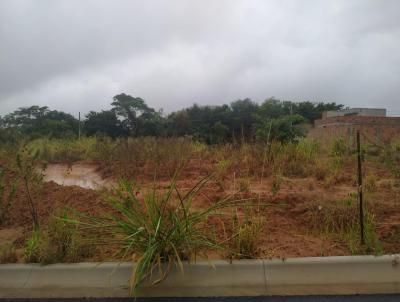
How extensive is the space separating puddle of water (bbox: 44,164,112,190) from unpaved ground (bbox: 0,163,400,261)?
856mm

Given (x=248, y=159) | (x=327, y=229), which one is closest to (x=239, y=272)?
(x=327, y=229)

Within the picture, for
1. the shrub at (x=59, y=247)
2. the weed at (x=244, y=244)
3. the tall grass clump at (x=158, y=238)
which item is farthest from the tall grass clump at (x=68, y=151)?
the weed at (x=244, y=244)

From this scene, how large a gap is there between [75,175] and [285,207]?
649cm

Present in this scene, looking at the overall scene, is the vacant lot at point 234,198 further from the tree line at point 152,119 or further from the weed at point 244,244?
the tree line at point 152,119

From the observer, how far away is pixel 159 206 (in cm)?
442

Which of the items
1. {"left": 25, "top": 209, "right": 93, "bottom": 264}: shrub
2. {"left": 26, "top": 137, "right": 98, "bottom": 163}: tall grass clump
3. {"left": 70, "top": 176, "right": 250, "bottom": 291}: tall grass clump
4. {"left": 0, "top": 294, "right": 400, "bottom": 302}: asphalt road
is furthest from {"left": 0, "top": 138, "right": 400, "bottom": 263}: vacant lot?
{"left": 26, "top": 137, "right": 98, "bottom": 163}: tall grass clump

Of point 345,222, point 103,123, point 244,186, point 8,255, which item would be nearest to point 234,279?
point 345,222

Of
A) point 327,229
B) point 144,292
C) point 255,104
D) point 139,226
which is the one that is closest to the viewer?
point 144,292

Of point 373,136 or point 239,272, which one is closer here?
point 239,272

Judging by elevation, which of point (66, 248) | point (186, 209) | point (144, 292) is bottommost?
point (144, 292)

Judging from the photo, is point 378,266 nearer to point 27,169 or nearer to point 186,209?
point 186,209

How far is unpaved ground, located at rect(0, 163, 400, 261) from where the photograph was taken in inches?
183

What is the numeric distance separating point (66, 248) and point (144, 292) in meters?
1.10

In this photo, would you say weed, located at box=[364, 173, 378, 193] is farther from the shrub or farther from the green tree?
the green tree
